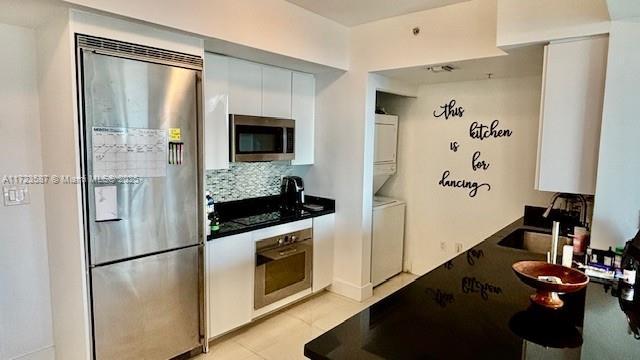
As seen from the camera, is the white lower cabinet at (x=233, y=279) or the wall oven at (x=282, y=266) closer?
the white lower cabinet at (x=233, y=279)

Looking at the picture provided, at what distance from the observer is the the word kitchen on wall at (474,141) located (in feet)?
11.9

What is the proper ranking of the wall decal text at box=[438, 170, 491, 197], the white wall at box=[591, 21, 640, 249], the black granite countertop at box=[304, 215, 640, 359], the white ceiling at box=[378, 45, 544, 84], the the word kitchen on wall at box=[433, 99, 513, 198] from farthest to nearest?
the wall decal text at box=[438, 170, 491, 197], the the word kitchen on wall at box=[433, 99, 513, 198], the white ceiling at box=[378, 45, 544, 84], the white wall at box=[591, 21, 640, 249], the black granite countertop at box=[304, 215, 640, 359]

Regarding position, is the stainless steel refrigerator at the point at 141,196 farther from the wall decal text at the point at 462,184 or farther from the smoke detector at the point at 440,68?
the wall decal text at the point at 462,184

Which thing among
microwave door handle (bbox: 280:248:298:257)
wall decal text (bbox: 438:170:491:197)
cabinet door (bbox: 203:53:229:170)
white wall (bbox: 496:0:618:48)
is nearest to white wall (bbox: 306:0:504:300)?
white wall (bbox: 496:0:618:48)

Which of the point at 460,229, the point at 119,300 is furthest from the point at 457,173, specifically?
the point at 119,300

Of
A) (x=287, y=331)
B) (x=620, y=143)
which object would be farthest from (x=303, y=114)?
(x=620, y=143)

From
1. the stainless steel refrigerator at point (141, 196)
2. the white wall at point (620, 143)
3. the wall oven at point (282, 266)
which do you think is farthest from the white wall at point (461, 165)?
the stainless steel refrigerator at point (141, 196)

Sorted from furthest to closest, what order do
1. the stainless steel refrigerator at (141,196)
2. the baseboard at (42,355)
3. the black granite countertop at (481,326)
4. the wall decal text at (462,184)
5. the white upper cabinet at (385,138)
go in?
the white upper cabinet at (385,138), the wall decal text at (462,184), the baseboard at (42,355), the stainless steel refrigerator at (141,196), the black granite countertop at (481,326)

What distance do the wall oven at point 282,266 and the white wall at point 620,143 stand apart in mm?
2172

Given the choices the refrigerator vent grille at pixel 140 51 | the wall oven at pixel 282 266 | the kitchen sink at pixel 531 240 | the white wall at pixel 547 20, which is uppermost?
the white wall at pixel 547 20

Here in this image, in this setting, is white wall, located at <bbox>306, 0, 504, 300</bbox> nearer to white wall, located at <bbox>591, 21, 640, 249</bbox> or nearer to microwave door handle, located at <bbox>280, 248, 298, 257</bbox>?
microwave door handle, located at <bbox>280, 248, 298, 257</bbox>

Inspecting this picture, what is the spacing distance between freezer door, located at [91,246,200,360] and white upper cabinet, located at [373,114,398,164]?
6.94 ft

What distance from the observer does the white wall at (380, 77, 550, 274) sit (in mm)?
3471

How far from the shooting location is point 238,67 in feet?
10.00
